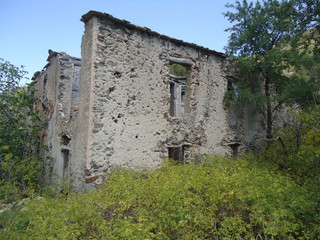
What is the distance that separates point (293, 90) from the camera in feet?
26.5

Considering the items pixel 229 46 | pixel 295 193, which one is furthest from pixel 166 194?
pixel 229 46

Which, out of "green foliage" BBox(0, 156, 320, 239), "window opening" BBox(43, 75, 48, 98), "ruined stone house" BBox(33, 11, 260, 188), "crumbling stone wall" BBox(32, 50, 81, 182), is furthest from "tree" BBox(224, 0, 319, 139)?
"window opening" BBox(43, 75, 48, 98)

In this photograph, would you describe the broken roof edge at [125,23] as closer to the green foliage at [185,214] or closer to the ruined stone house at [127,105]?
the ruined stone house at [127,105]

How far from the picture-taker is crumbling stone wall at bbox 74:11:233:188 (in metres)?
6.07

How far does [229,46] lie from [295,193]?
608 cm

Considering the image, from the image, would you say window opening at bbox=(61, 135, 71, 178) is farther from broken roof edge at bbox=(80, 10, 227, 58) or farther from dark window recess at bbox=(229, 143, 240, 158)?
dark window recess at bbox=(229, 143, 240, 158)

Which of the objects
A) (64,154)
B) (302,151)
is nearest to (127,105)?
(64,154)

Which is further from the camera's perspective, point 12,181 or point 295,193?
point 12,181

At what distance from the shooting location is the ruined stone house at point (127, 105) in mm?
6105

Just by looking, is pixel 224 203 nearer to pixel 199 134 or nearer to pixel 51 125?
pixel 199 134

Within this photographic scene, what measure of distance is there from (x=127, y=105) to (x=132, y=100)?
0.74 feet

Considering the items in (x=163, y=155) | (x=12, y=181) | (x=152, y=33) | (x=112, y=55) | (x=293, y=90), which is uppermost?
(x=152, y=33)

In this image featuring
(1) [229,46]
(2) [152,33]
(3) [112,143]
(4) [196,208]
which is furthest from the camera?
(1) [229,46]

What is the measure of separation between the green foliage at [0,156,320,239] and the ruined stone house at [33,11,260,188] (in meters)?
1.76
